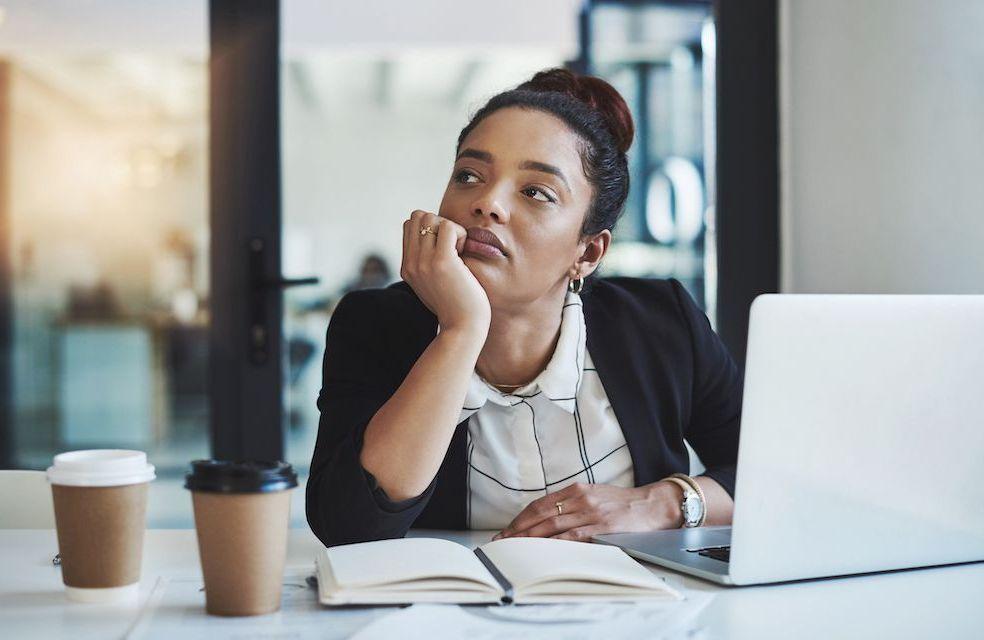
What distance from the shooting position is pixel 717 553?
3.52 ft

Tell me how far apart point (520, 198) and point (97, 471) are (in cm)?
76

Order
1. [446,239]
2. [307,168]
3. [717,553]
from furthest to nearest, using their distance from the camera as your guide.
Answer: [307,168] < [446,239] < [717,553]

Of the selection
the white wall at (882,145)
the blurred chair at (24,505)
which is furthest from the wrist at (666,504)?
the white wall at (882,145)

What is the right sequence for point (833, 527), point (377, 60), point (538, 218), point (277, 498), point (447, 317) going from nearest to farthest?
point (277, 498)
point (833, 527)
point (447, 317)
point (538, 218)
point (377, 60)

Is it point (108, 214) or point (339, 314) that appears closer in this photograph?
point (339, 314)

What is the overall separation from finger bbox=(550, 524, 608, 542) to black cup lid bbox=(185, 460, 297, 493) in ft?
1.61

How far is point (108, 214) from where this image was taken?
8.87ft

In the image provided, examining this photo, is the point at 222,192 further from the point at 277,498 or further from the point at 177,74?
the point at 277,498

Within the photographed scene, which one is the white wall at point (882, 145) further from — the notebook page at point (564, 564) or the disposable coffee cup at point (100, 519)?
the disposable coffee cup at point (100, 519)

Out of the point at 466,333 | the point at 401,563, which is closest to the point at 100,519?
the point at 401,563

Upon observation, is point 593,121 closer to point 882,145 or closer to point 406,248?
point 406,248

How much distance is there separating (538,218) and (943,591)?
0.73 metres

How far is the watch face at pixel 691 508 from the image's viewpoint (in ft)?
4.38

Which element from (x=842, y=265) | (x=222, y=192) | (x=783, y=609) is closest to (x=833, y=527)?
(x=783, y=609)
